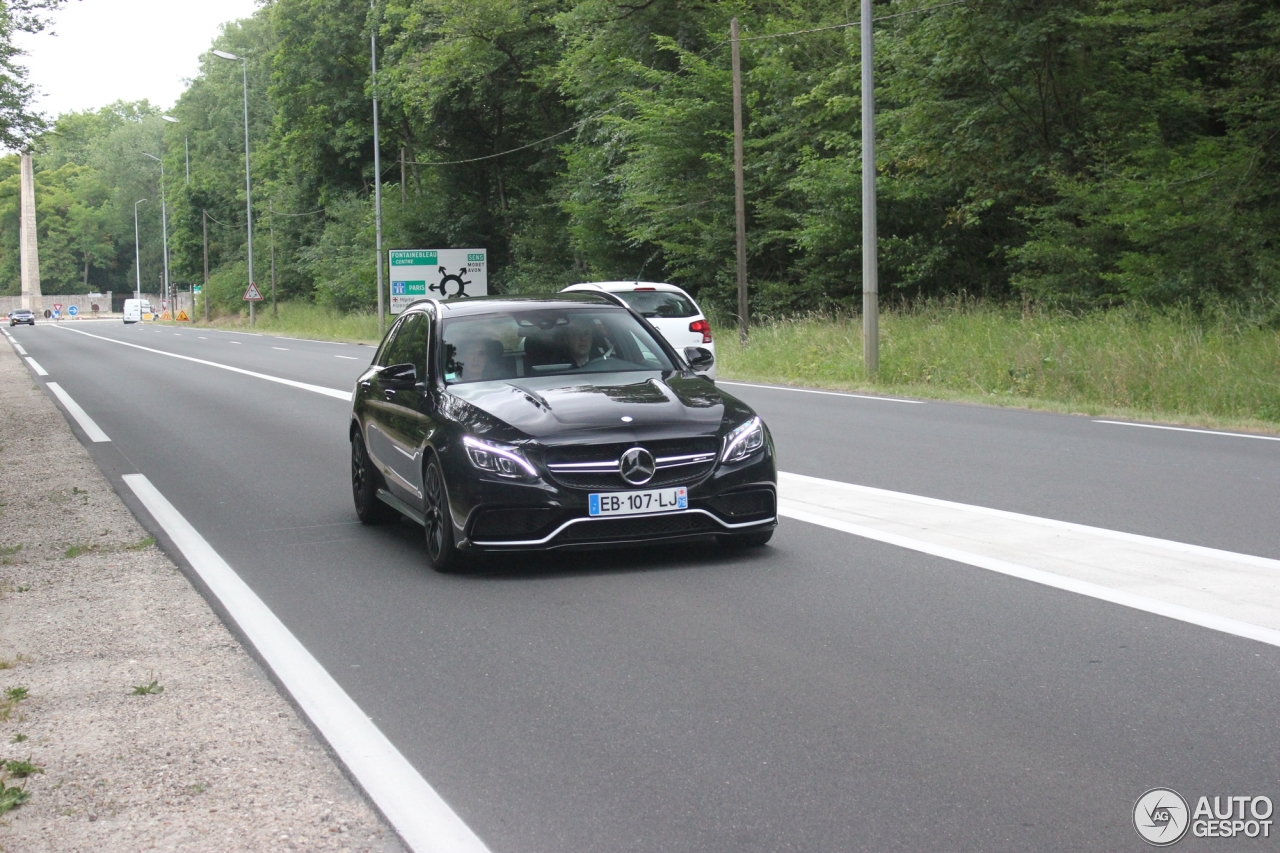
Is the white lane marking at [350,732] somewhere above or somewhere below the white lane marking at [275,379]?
below

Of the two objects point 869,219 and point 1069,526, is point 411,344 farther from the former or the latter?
point 869,219

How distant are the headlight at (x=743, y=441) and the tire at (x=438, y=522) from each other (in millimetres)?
1529

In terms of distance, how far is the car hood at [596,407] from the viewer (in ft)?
24.5

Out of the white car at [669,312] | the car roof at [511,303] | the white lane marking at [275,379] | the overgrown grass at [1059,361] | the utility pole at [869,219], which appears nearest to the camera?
the car roof at [511,303]

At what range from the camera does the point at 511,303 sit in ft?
29.9

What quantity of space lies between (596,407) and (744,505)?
Result: 0.97 metres

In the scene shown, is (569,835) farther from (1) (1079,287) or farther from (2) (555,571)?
(1) (1079,287)

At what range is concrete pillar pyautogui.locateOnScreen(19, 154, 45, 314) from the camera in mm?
124375

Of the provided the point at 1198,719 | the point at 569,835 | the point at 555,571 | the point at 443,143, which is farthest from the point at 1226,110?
the point at 443,143

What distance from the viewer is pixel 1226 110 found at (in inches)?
948

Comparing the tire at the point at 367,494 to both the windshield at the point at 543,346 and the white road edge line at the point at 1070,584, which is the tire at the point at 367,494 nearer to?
the windshield at the point at 543,346

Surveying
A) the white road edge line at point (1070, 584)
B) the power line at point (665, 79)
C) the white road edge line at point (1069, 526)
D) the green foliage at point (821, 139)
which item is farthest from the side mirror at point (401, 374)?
the power line at point (665, 79)

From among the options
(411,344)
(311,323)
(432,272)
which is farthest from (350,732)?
(311,323)

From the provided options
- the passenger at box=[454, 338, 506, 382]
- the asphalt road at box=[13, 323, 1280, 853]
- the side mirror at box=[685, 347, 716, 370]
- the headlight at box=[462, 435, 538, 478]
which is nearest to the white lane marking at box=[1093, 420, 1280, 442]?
the asphalt road at box=[13, 323, 1280, 853]
